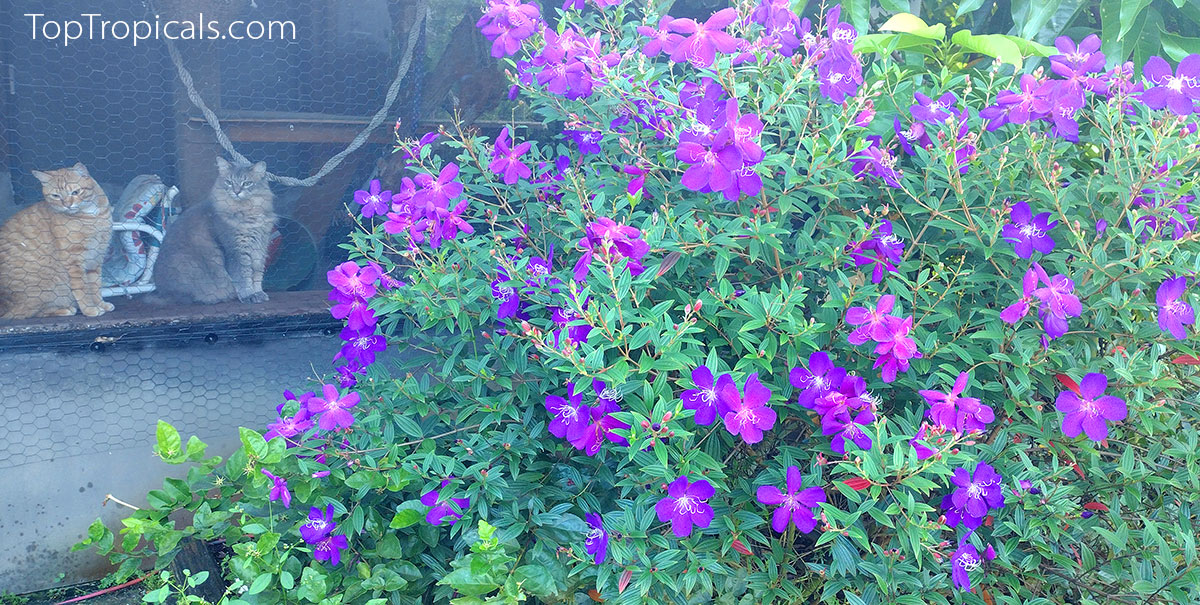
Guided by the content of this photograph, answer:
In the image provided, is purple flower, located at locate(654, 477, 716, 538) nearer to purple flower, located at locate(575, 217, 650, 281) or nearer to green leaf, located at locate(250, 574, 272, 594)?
purple flower, located at locate(575, 217, 650, 281)

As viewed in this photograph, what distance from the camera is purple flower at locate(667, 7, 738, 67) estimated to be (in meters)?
1.40

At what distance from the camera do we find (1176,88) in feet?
4.50

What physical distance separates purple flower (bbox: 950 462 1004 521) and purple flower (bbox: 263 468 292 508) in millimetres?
1145

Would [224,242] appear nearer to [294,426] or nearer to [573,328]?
[294,426]

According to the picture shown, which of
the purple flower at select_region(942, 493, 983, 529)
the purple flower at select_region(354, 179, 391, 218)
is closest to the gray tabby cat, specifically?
the purple flower at select_region(354, 179, 391, 218)

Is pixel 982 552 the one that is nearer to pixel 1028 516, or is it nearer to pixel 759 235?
pixel 1028 516

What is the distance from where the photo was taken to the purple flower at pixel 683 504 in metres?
1.27

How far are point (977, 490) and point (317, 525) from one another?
1147 millimetres

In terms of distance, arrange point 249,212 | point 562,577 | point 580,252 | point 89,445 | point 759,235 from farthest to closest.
→ point 249,212, point 89,445, point 580,252, point 562,577, point 759,235

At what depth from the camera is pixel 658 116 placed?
4.97 feet

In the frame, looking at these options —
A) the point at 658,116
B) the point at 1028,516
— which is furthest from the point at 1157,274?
the point at 658,116

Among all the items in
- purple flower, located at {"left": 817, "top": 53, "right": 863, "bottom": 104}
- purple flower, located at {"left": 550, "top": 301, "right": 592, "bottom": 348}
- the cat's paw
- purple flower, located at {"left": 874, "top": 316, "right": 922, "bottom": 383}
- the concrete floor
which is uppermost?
purple flower, located at {"left": 817, "top": 53, "right": 863, "bottom": 104}

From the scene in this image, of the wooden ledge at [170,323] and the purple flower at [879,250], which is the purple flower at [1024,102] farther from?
the wooden ledge at [170,323]

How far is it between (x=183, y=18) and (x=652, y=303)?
1.85m
